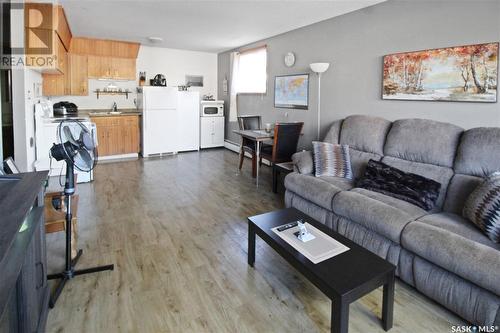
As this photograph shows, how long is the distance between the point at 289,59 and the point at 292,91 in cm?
53

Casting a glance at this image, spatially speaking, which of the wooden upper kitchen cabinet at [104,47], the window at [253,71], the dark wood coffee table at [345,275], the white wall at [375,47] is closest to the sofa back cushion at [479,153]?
the white wall at [375,47]

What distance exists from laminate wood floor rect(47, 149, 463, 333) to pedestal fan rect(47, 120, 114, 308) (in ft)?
0.24

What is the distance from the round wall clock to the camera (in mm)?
4953

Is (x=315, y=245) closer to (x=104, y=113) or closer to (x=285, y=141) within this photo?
(x=285, y=141)

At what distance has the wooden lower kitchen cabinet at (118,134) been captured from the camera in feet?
19.8

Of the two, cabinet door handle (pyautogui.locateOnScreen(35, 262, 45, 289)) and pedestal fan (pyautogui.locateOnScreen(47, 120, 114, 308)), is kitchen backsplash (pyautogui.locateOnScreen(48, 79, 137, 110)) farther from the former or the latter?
cabinet door handle (pyautogui.locateOnScreen(35, 262, 45, 289))

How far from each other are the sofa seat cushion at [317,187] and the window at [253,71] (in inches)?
120

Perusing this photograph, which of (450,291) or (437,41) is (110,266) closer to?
(450,291)

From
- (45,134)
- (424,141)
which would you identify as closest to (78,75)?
(45,134)

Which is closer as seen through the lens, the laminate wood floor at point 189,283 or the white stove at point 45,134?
the laminate wood floor at point 189,283

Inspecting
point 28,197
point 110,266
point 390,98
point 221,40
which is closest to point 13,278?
point 28,197

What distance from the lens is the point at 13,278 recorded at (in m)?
1.04

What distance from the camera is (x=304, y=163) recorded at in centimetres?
343

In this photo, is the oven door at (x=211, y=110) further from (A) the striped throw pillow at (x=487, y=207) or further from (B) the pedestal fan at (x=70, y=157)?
(A) the striped throw pillow at (x=487, y=207)
